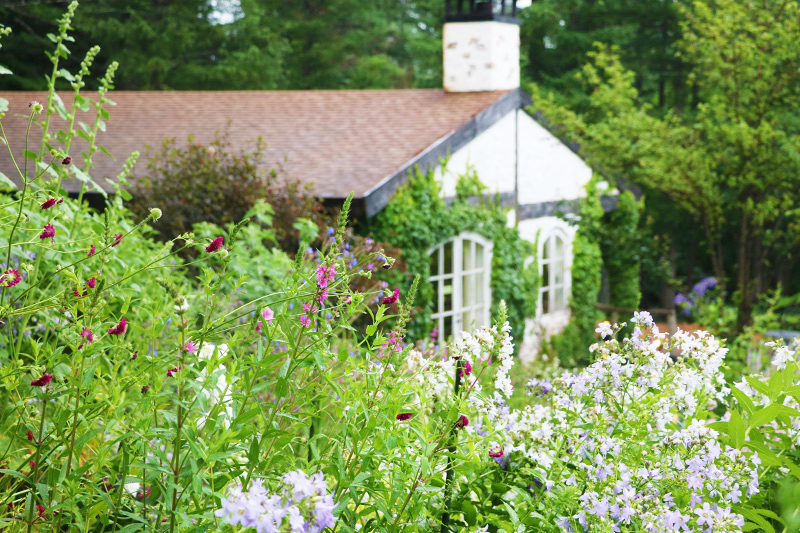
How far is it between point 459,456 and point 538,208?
9.07 meters

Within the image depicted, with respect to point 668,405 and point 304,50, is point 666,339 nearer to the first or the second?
point 668,405

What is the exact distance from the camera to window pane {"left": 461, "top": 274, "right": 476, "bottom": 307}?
9484 mm

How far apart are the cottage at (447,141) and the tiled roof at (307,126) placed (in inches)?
0.7

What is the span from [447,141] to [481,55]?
1790mm

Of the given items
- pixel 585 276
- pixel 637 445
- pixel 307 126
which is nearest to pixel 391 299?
pixel 637 445

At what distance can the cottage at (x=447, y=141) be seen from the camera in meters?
8.84

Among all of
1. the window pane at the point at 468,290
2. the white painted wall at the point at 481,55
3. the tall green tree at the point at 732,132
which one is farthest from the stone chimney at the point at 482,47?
the window pane at the point at 468,290

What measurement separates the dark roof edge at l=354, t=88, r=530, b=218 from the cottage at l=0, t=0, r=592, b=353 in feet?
0.04

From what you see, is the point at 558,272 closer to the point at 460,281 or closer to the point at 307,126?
the point at 460,281

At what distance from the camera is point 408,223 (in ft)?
27.3

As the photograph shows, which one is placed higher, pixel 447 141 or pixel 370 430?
pixel 447 141

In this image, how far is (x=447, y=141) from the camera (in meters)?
8.88

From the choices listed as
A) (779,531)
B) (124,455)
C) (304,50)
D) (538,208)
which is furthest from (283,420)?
(304,50)

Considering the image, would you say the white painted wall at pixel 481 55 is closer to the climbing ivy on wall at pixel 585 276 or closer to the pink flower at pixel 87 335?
the climbing ivy on wall at pixel 585 276
